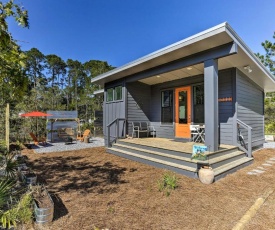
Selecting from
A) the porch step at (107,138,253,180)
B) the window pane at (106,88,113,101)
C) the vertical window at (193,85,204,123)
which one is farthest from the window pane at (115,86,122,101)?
the vertical window at (193,85,204,123)

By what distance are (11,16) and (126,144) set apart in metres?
5.77

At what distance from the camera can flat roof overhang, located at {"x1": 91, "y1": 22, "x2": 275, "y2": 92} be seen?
444 cm

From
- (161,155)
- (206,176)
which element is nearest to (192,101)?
(161,155)

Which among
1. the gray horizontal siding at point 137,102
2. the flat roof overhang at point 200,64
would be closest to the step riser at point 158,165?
the gray horizontal siding at point 137,102

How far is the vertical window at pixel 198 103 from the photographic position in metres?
7.14

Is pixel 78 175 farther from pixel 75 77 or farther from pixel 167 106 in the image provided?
pixel 75 77

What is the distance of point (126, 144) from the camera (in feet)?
24.4

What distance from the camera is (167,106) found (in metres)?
8.45

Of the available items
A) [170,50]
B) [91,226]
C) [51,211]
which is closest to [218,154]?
[170,50]

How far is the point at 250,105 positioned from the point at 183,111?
2839 mm

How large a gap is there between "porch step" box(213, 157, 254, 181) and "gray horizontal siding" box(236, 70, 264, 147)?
152 cm

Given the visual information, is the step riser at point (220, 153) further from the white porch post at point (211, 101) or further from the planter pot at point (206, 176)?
the planter pot at point (206, 176)

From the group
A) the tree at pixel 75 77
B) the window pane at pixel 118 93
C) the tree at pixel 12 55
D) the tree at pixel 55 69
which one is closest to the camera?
the tree at pixel 12 55

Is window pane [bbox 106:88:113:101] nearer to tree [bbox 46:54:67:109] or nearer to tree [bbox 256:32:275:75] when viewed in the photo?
tree [bbox 256:32:275:75]
